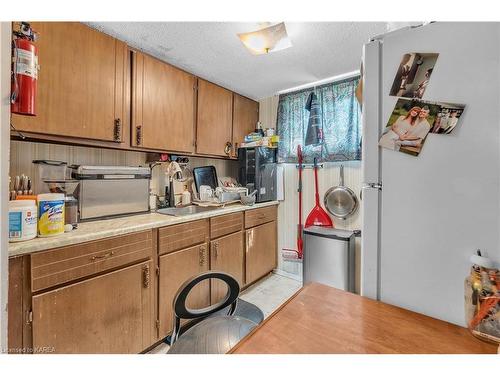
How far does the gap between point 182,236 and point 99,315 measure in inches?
25.3

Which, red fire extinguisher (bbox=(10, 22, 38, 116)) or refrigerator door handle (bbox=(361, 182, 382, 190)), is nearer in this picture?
refrigerator door handle (bbox=(361, 182, 382, 190))

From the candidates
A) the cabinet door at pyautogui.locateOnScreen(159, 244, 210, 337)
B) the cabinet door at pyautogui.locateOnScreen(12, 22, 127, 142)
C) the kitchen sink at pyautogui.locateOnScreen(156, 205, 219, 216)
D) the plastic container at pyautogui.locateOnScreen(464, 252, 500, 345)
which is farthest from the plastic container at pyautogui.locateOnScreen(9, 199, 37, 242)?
the plastic container at pyautogui.locateOnScreen(464, 252, 500, 345)

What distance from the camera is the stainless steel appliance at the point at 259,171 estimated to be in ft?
8.19

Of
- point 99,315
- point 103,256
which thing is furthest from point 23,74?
point 99,315

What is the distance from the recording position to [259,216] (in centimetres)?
245

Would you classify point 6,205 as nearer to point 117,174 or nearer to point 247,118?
point 117,174

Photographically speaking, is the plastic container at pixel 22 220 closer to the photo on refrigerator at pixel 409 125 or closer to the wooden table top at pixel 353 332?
the wooden table top at pixel 353 332

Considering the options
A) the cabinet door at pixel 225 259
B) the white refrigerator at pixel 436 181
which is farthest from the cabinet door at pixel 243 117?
the white refrigerator at pixel 436 181

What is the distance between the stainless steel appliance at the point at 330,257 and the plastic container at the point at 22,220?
2.00 m

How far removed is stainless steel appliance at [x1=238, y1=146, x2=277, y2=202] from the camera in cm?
250

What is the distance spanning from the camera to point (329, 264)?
2.07m

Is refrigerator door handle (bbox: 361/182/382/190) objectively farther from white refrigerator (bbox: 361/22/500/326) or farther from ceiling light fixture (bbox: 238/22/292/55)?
ceiling light fixture (bbox: 238/22/292/55)

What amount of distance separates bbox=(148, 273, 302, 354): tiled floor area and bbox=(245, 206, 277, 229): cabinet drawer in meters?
0.69
